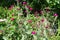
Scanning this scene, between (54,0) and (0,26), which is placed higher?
(54,0)

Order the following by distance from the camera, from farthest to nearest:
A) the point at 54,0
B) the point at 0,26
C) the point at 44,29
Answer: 1. the point at 54,0
2. the point at 0,26
3. the point at 44,29

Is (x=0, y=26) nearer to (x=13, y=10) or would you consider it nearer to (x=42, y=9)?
(x=13, y=10)

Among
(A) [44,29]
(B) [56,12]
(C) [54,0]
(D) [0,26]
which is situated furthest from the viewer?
(B) [56,12]

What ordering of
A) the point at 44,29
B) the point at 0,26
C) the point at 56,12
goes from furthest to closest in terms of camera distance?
the point at 56,12, the point at 0,26, the point at 44,29

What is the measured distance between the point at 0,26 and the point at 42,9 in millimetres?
1389

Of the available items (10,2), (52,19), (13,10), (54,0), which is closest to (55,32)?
(52,19)

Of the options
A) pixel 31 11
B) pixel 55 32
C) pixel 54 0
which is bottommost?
pixel 55 32

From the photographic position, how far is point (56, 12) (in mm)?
5477

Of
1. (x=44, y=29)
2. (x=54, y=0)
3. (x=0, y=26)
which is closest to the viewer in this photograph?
(x=44, y=29)

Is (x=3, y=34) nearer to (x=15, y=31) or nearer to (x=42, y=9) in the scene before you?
(x=15, y=31)

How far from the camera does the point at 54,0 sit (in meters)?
5.11

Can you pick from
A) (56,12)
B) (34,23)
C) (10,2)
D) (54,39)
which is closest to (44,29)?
(54,39)

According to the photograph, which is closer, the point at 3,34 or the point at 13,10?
the point at 3,34

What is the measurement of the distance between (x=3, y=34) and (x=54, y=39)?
104 centimetres
